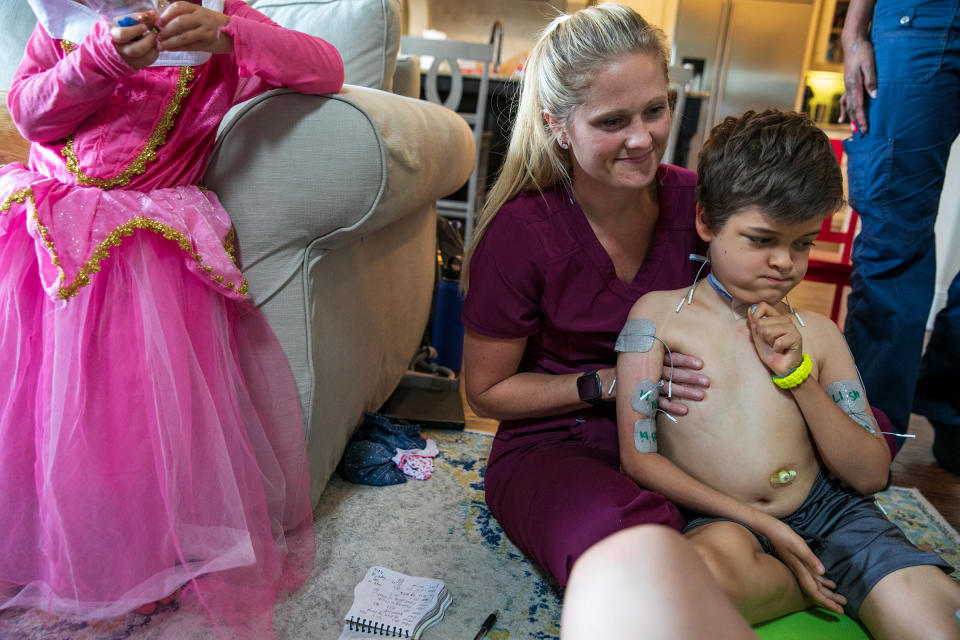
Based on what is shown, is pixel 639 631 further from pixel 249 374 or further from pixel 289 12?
pixel 289 12

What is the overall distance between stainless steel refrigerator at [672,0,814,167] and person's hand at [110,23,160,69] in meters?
4.60

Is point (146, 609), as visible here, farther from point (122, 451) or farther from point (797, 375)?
point (797, 375)

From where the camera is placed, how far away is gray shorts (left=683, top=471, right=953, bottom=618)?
910mm

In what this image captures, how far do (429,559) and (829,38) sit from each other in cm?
517

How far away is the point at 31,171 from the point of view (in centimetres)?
101

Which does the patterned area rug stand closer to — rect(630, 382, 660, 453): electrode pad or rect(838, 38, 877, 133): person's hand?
rect(630, 382, 660, 453): electrode pad

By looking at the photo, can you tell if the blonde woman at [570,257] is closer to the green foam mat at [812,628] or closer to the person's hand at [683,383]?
the person's hand at [683,383]

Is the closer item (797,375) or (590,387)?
(797,375)

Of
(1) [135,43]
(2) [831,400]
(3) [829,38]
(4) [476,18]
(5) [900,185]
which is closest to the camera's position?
(1) [135,43]

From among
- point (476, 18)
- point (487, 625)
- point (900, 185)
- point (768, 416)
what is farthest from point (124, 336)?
point (476, 18)

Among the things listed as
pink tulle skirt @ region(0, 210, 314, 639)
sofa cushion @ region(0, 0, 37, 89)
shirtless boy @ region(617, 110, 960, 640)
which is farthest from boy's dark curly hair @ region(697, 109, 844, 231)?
sofa cushion @ region(0, 0, 37, 89)

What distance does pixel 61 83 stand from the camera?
896 millimetres

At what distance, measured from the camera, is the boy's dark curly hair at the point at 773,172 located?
927 mm

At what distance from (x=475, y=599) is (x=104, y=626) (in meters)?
0.50
